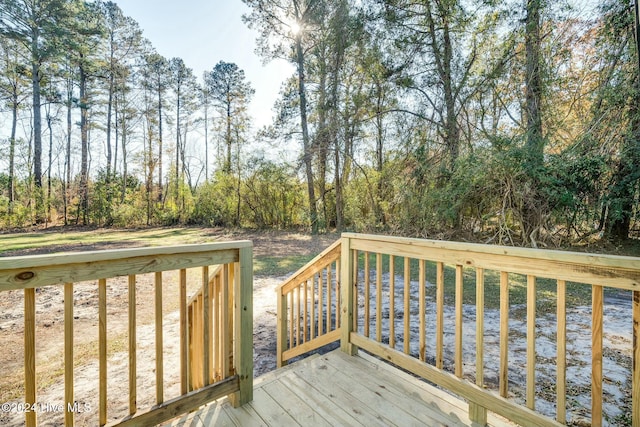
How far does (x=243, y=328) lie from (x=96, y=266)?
2.65ft

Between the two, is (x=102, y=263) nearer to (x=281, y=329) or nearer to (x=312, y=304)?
(x=312, y=304)

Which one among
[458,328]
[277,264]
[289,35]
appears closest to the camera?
[458,328]

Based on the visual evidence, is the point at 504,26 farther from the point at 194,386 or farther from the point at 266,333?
the point at 194,386

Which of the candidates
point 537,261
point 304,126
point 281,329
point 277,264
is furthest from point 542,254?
point 304,126

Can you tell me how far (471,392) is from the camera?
4.89 feet

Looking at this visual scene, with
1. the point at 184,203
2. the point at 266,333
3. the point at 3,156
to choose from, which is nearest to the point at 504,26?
the point at 266,333

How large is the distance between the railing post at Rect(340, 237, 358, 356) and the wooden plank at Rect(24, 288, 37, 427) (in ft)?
5.60

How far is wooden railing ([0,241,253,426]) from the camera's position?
1.06 metres

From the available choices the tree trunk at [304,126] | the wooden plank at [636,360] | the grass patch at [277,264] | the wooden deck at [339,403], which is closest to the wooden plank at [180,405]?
the wooden deck at [339,403]

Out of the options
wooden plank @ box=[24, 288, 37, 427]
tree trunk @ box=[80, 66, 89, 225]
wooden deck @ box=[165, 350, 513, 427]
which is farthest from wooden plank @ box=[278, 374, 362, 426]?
tree trunk @ box=[80, 66, 89, 225]

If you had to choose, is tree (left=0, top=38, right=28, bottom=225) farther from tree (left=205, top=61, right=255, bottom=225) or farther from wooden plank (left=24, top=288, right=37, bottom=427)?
wooden plank (left=24, top=288, right=37, bottom=427)

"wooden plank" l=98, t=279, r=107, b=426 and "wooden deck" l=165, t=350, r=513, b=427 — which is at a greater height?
"wooden plank" l=98, t=279, r=107, b=426

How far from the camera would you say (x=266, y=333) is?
3.55 metres

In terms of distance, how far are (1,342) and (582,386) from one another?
568 centimetres
